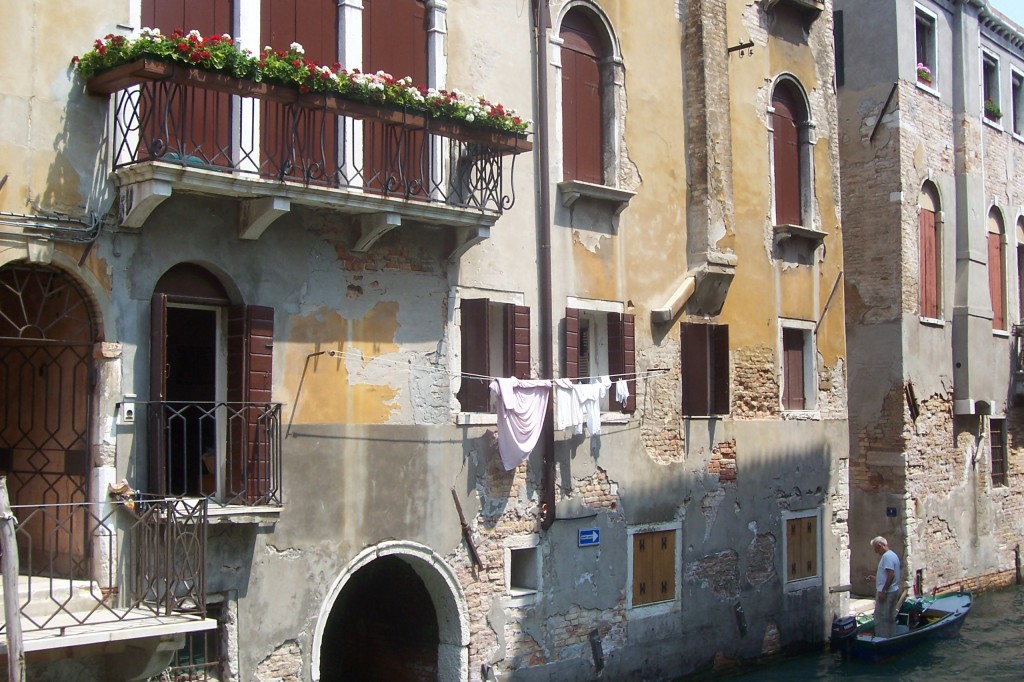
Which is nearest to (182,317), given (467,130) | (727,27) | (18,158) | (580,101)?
(18,158)

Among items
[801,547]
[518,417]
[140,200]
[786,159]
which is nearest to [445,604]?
[518,417]

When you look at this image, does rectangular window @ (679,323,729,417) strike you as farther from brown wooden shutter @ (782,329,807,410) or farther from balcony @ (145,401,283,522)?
balcony @ (145,401,283,522)

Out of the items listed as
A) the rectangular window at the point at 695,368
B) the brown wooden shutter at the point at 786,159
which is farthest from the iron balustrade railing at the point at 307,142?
the brown wooden shutter at the point at 786,159

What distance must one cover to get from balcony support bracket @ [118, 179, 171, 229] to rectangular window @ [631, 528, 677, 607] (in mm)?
6954

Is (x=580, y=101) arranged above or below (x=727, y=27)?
below

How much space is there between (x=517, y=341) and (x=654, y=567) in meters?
3.48

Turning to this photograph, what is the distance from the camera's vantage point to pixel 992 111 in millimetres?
23812

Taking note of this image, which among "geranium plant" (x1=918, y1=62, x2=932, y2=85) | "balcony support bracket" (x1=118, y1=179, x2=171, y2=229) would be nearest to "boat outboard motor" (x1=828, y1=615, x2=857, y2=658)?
"geranium plant" (x1=918, y1=62, x2=932, y2=85)

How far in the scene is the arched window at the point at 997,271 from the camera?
77.4 feet

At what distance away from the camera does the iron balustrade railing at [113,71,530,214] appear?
354 inches

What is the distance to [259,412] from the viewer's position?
989 cm

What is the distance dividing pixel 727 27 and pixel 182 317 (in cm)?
856

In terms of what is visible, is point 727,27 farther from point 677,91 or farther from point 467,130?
point 467,130

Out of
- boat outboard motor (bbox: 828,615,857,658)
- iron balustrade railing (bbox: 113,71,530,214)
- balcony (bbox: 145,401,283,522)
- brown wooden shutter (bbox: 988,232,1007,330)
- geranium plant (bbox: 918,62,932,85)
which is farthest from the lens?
brown wooden shutter (bbox: 988,232,1007,330)
